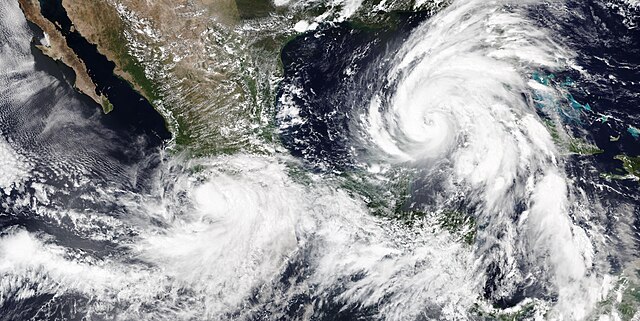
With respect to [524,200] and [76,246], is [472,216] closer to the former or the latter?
[524,200]

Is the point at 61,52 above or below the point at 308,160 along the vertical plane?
above

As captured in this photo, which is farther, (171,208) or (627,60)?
(171,208)

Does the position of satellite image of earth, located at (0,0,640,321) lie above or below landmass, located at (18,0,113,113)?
below

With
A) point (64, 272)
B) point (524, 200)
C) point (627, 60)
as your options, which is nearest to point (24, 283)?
point (64, 272)

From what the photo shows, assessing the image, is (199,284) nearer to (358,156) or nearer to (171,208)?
(171,208)

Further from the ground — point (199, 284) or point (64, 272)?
point (64, 272)

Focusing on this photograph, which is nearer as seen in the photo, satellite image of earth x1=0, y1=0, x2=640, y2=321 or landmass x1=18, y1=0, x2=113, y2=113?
satellite image of earth x1=0, y1=0, x2=640, y2=321

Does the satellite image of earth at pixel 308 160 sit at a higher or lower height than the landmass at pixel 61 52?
lower

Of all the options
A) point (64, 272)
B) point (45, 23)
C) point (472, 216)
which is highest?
point (45, 23)
